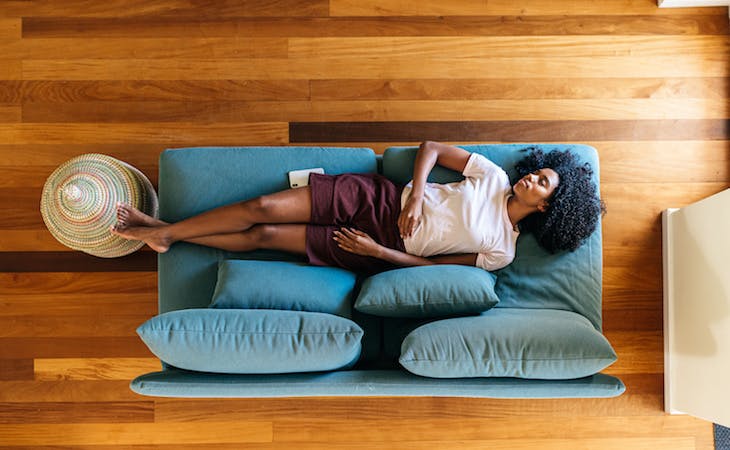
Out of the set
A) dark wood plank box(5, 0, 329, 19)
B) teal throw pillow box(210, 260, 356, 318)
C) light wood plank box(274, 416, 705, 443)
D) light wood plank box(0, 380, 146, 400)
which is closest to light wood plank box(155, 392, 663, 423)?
light wood plank box(274, 416, 705, 443)

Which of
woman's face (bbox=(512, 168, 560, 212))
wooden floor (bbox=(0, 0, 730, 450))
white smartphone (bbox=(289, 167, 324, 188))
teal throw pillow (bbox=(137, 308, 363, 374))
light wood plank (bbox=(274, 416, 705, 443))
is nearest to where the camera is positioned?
teal throw pillow (bbox=(137, 308, 363, 374))

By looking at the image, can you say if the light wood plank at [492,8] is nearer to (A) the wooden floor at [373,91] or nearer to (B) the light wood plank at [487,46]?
(A) the wooden floor at [373,91]

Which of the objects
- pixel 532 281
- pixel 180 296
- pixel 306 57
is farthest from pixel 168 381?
pixel 306 57

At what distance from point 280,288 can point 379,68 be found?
3.77 ft

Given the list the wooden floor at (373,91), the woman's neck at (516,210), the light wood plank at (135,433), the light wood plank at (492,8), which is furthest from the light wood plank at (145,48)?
the light wood plank at (135,433)

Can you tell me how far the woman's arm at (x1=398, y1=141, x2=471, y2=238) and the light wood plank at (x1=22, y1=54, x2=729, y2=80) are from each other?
621 millimetres

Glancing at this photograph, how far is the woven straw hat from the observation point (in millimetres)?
1918

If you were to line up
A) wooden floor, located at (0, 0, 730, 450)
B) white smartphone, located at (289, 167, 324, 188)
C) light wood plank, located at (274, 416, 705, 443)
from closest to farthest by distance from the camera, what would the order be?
white smartphone, located at (289, 167, 324, 188)
light wood plank, located at (274, 416, 705, 443)
wooden floor, located at (0, 0, 730, 450)

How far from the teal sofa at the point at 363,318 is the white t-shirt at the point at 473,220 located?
81 mm

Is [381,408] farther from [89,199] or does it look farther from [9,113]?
[9,113]

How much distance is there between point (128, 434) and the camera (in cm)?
229

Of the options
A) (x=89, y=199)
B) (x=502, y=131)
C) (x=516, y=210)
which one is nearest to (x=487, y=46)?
(x=502, y=131)

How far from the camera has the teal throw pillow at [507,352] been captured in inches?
60.7

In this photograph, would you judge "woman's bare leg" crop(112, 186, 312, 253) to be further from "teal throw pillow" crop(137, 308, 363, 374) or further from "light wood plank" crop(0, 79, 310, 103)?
"light wood plank" crop(0, 79, 310, 103)
